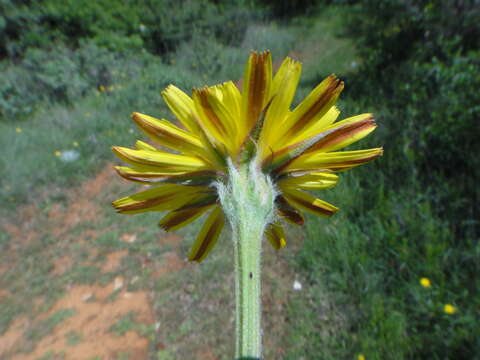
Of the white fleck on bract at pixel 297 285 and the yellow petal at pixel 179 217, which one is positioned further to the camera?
the white fleck on bract at pixel 297 285

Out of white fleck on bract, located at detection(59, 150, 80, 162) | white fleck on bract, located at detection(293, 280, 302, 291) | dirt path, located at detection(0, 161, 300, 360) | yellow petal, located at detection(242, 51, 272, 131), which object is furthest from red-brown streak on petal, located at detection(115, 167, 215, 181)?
white fleck on bract, located at detection(59, 150, 80, 162)

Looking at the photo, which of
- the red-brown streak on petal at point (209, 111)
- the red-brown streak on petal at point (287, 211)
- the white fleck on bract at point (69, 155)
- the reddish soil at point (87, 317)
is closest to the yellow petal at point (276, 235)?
the red-brown streak on petal at point (287, 211)

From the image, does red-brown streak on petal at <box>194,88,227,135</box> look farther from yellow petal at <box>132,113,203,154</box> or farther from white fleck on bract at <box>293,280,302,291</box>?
white fleck on bract at <box>293,280,302,291</box>

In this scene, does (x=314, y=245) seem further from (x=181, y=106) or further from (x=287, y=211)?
(x=181, y=106)

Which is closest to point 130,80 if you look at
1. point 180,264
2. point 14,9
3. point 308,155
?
point 14,9

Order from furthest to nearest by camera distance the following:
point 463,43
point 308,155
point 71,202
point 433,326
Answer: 1. point 71,202
2. point 463,43
3. point 433,326
4. point 308,155

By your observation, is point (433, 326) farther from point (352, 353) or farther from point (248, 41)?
point (248, 41)

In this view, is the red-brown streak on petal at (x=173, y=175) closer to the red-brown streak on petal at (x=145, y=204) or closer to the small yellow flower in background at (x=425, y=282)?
the red-brown streak on petal at (x=145, y=204)
